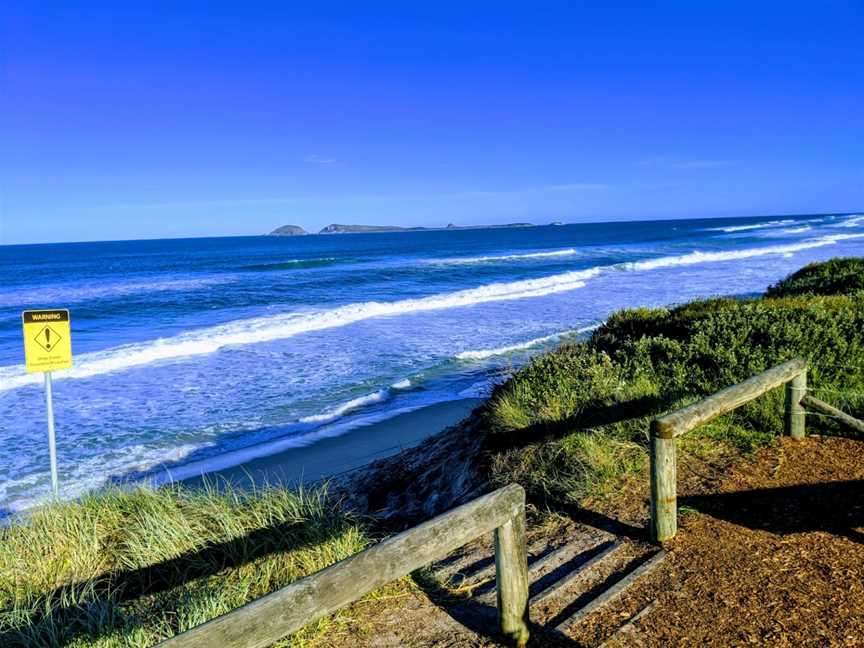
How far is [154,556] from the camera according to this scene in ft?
15.8

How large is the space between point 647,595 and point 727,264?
138ft

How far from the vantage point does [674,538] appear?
489 cm

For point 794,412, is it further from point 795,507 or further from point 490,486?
point 490,486

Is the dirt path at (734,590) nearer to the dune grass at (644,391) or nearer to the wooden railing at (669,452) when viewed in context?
the wooden railing at (669,452)

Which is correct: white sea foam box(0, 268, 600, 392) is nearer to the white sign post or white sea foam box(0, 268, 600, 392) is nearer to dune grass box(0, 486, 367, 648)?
the white sign post

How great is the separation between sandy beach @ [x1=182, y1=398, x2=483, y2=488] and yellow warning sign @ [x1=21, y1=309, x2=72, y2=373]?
2431 millimetres

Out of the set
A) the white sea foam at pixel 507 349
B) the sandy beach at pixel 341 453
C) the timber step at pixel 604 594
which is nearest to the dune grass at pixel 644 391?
the timber step at pixel 604 594

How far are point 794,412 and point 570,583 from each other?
3.61 meters

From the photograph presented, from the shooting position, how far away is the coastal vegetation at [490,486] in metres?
4.13

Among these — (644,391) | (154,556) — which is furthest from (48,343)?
(644,391)

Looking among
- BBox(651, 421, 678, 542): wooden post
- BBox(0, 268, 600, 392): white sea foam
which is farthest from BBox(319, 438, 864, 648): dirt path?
BBox(0, 268, 600, 392): white sea foam

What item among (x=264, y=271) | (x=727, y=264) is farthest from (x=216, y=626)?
(x=264, y=271)

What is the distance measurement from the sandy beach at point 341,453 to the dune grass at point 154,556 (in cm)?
289

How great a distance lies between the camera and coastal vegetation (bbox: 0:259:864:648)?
13.5ft
